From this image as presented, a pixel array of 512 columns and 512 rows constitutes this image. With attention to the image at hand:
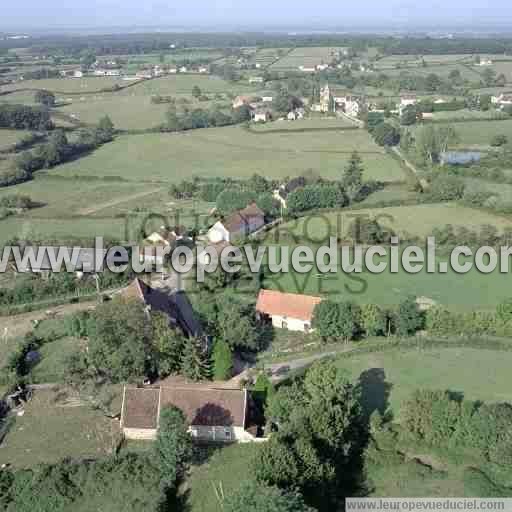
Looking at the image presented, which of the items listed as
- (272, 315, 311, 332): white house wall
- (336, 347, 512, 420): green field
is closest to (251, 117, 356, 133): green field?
(272, 315, 311, 332): white house wall

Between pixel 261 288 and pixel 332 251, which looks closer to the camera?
pixel 261 288

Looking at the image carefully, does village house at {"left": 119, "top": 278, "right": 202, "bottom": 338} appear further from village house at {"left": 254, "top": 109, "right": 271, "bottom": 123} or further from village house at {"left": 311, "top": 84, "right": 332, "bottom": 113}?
village house at {"left": 311, "top": 84, "right": 332, "bottom": 113}

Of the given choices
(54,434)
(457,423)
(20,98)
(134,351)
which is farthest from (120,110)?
(457,423)

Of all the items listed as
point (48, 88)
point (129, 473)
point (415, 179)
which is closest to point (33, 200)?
point (415, 179)

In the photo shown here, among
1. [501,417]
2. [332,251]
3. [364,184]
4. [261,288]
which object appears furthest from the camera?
[364,184]

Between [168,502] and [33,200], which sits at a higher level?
[33,200]

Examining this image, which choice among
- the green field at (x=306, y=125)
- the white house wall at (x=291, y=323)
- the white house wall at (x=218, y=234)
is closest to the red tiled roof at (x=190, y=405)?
the white house wall at (x=291, y=323)

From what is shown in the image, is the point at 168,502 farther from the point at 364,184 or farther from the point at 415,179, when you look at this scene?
the point at 415,179
